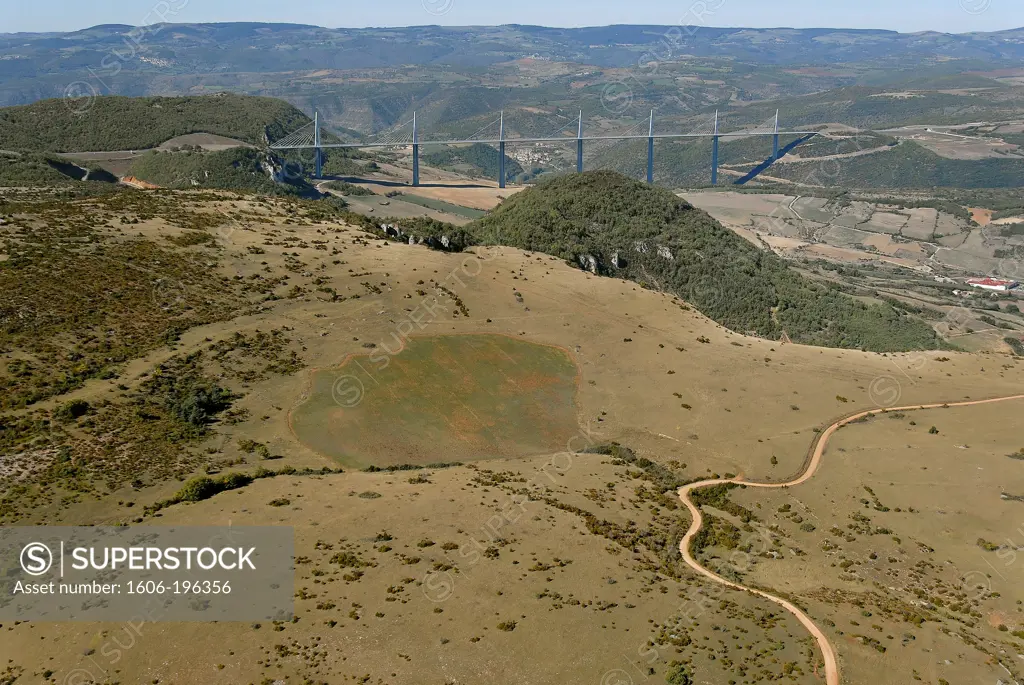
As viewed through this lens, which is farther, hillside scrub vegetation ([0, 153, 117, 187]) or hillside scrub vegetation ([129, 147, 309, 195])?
hillside scrub vegetation ([129, 147, 309, 195])

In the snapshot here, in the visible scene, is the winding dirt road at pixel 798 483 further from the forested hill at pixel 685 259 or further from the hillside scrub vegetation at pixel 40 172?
Result: the hillside scrub vegetation at pixel 40 172

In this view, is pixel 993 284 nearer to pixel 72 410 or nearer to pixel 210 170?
pixel 210 170

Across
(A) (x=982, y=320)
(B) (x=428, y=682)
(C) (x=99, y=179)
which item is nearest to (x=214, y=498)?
(B) (x=428, y=682)

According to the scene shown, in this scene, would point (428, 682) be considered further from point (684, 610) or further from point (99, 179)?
point (99, 179)
